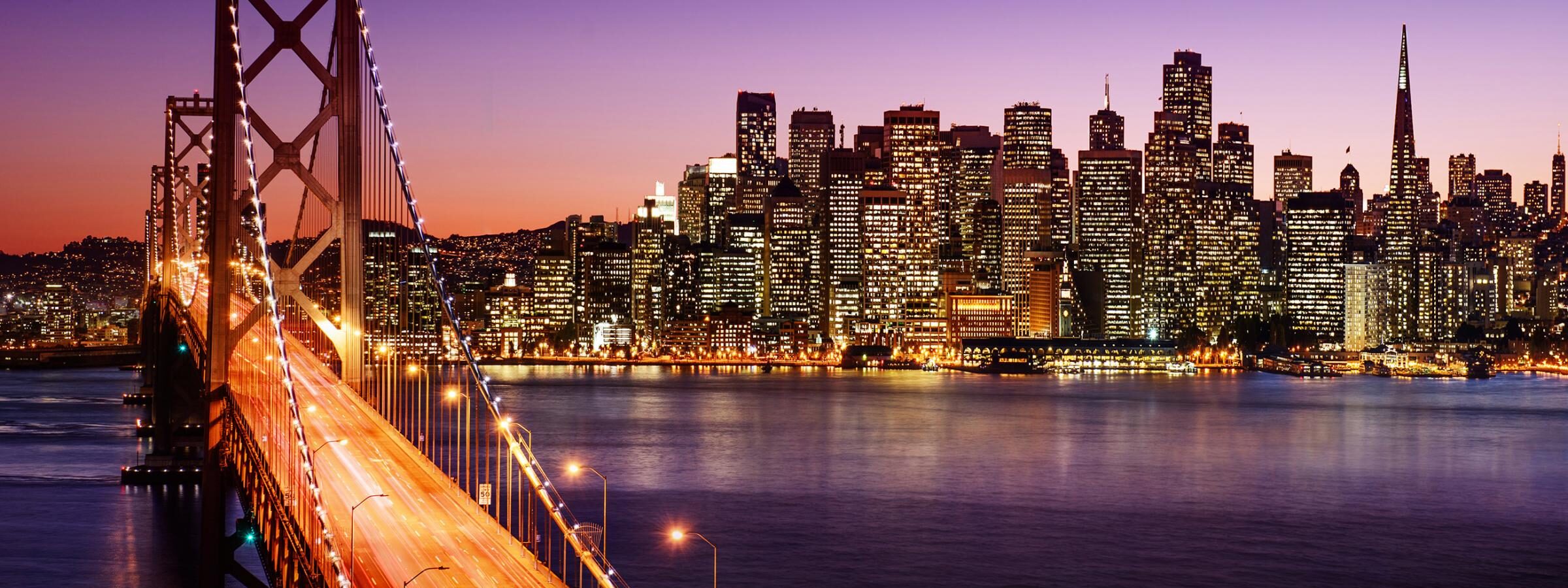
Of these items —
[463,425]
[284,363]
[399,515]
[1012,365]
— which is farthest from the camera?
[1012,365]

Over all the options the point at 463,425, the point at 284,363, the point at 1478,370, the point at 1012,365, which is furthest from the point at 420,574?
the point at 1478,370

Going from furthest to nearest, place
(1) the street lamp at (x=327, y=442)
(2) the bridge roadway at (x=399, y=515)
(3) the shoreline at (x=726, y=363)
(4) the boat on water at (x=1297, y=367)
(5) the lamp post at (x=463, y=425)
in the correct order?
(3) the shoreline at (x=726, y=363) → (4) the boat on water at (x=1297, y=367) → (5) the lamp post at (x=463, y=425) → (1) the street lamp at (x=327, y=442) → (2) the bridge roadway at (x=399, y=515)

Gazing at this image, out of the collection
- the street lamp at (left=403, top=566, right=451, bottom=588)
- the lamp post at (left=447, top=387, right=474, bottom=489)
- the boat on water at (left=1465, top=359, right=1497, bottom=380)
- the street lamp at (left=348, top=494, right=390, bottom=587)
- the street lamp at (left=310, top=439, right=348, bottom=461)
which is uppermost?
the street lamp at (left=310, top=439, right=348, bottom=461)

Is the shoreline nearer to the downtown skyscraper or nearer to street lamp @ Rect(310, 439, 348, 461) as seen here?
the downtown skyscraper

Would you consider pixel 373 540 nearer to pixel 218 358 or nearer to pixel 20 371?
pixel 218 358

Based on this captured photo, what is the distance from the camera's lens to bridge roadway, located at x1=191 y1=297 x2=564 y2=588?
20438 millimetres

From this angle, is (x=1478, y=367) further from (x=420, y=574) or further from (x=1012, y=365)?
(x=420, y=574)

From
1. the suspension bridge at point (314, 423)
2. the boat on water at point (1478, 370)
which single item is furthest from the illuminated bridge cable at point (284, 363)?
the boat on water at point (1478, 370)

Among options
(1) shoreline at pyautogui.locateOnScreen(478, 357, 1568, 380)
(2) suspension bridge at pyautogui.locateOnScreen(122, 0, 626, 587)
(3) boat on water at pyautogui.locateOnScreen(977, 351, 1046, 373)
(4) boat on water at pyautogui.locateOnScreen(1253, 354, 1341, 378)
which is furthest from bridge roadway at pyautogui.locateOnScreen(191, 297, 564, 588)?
(4) boat on water at pyautogui.locateOnScreen(1253, 354, 1341, 378)

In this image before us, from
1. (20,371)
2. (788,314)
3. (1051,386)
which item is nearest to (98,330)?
(20,371)

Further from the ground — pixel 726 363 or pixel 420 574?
pixel 420 574

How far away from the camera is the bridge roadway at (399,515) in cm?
2044

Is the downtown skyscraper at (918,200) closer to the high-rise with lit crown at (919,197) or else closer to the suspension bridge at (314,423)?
the high-rise with lit crown at (919,197)

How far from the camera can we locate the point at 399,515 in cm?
2378
